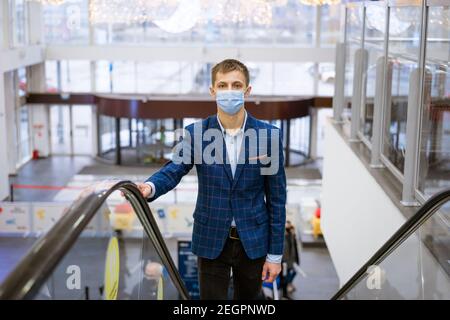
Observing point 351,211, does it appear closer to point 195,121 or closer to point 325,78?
point 195,121

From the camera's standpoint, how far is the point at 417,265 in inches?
171

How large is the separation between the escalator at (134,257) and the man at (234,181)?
0.32 metres

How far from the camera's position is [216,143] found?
4.14 meters

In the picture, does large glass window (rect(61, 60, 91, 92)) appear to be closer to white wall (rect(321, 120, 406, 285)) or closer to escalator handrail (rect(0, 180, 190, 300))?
white wall (rect(321, 120, 406, 285))

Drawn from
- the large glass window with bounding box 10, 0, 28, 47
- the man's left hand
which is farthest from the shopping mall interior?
the man's left hand

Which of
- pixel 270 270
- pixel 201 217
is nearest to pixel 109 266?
pixel 201 217

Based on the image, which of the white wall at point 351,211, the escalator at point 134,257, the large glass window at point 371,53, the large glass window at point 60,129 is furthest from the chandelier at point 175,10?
the escalator at point 134,257

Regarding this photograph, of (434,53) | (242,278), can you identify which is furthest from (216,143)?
(434,53)

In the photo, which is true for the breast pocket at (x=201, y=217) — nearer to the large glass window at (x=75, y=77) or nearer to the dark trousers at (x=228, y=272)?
the dark trousers at (x=228, y=272)

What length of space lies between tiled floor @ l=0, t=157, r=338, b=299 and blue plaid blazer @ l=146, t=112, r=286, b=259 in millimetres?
10666

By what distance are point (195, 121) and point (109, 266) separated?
1399mm

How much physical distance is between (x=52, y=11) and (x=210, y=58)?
21.3 feet

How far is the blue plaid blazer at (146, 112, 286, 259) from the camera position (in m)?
4.13
